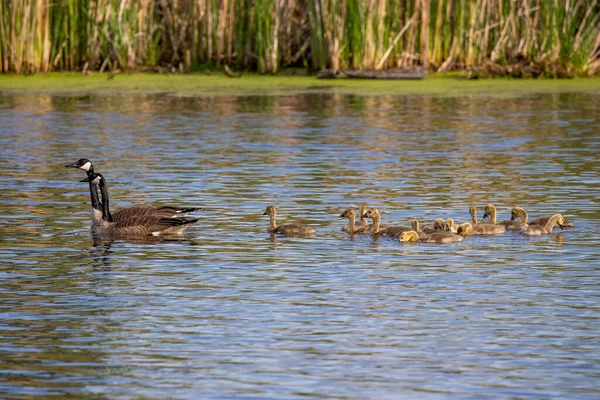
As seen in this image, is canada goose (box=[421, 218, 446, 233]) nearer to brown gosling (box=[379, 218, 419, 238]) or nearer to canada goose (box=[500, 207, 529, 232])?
brown gosling (box=[379, 218, 419, 238])

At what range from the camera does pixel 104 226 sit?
14227mm

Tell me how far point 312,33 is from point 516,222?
1560cm

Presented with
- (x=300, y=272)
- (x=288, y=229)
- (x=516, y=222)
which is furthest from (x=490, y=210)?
(x=300, y=272)

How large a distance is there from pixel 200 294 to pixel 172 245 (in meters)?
2.85

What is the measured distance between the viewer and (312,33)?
28.7 meters

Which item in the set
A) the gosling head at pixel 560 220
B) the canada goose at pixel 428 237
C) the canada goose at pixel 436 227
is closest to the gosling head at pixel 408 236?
the canada goose at pixel 428 237

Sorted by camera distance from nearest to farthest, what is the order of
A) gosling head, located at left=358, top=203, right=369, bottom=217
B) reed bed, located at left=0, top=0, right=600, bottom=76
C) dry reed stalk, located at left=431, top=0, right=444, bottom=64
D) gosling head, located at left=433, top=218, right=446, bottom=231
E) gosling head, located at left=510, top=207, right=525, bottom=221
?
gosling head, located at left=433, top=218, right=446, bottom=231
gosling head, located at left=510, top=207, right=525, bottom=221
gosling head, located at left=358, top=203, right=369, bottom=217
reed bed, located at left=0, top=0, right=600, bottom=76
dry reed stalk, located at left=431, top=0, right=444, bottom=64

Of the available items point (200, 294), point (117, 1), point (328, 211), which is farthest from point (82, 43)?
point (200, 294)

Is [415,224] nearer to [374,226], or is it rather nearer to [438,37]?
[374,226]

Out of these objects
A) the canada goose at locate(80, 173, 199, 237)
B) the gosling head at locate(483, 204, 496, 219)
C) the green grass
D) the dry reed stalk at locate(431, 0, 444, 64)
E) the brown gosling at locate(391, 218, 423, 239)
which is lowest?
the canada goose at locate(80, 173, 199, 237)

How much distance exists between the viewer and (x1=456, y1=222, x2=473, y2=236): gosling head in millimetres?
13422

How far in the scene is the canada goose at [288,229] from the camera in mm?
13570

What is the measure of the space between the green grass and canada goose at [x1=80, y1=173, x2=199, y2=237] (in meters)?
13.2

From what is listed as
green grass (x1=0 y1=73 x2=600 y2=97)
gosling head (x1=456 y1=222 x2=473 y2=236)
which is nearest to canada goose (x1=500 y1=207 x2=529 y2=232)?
gosling head (x1=456 y1=222 x2=473 y2=236)
